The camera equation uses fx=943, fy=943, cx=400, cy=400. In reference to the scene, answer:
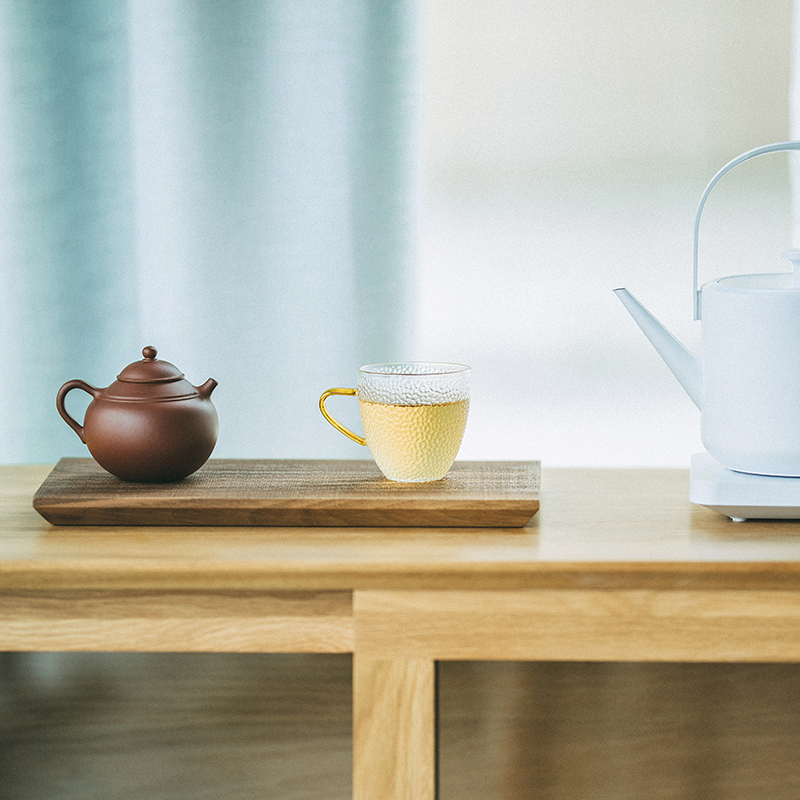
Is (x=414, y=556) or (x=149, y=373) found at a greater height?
(x=149, y=373)

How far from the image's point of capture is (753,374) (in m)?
0.86

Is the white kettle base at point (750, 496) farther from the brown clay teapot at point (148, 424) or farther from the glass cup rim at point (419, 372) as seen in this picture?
the brown clay teapot at point (148, 424)

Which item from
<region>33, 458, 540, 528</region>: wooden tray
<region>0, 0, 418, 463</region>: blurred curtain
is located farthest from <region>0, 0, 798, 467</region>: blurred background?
<region>33, 458, 540, 528</region>: wooden tray

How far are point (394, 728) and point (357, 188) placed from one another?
0.65 m

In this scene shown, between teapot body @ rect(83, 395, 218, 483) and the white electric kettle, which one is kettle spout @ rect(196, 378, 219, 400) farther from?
the white electric kettle

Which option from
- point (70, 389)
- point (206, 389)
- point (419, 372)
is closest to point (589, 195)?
point (419, 372)

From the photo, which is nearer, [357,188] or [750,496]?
[750,496]

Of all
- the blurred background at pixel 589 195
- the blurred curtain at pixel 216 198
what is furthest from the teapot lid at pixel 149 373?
the blurred background at pixel 589 195

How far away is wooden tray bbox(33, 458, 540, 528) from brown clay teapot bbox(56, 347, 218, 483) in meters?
0.02

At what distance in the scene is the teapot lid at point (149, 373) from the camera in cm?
93

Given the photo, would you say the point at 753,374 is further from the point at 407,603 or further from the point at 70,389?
the point at 70,389

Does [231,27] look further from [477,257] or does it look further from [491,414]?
[491,414]

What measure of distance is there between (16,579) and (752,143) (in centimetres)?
98

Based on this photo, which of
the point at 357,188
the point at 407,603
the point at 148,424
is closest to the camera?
the point at 407,603
